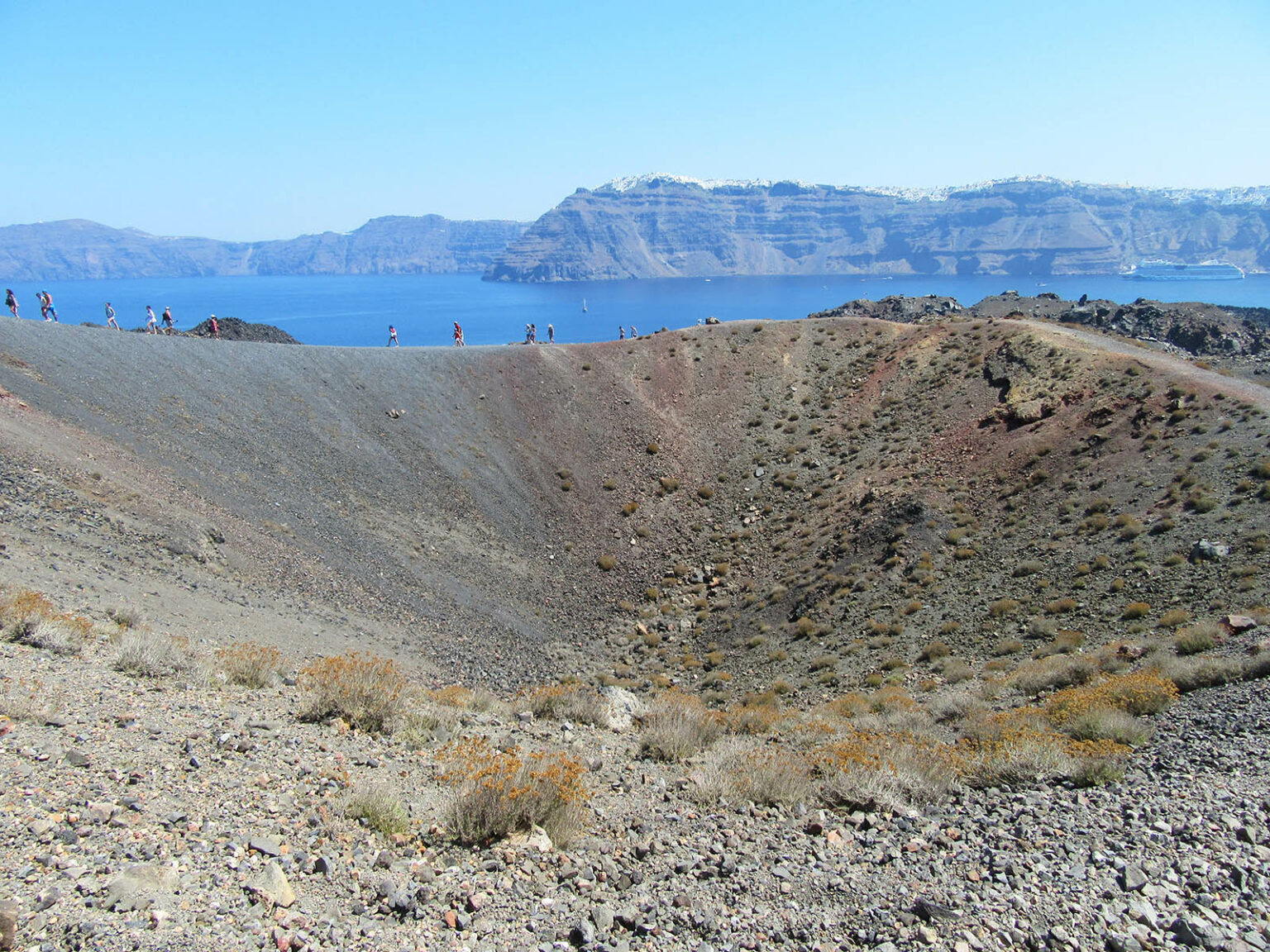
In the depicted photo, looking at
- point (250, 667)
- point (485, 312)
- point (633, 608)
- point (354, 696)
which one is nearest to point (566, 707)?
point (354, 696)

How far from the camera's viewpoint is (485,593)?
25.3m

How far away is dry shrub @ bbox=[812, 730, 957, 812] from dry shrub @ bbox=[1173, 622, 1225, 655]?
20.9ft

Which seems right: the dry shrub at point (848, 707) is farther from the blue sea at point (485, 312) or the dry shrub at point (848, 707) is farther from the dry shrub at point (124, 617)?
the blue sea at point (485, 312)

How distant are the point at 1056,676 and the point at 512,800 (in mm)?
11144

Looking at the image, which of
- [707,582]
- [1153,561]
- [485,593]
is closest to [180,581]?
[485,593]

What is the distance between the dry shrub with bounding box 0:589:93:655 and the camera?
1102cm

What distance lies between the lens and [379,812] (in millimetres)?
7391

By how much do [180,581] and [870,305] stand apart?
202 feet

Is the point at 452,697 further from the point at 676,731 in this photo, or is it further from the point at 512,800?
the point at 512,800

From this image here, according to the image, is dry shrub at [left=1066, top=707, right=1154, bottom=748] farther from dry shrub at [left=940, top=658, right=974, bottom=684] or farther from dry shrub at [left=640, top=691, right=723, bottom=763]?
dry shrub at [left=940, top=658, right=974, bottom=684]

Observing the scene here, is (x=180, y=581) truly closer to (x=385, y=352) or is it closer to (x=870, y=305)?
(x=385, y=352)

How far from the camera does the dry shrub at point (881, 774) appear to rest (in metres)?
8.43

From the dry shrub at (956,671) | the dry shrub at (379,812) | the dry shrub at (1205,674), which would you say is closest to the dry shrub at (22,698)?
the dry shrub at (379,812)

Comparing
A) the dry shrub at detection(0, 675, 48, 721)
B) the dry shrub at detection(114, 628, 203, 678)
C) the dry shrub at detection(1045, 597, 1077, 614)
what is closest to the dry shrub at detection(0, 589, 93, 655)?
the dry shrub at detection(114, 628, 203, 678)
